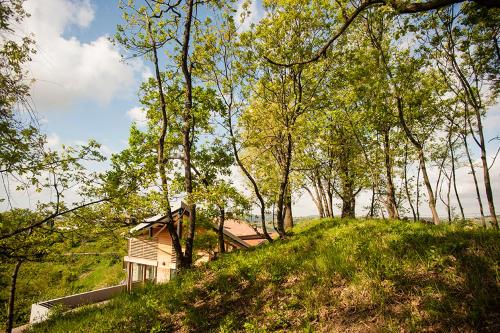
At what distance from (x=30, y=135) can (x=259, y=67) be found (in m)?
12.0

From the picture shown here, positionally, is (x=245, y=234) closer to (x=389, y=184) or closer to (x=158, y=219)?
(x=389, y=184)

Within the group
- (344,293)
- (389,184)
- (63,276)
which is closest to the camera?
(344,293)

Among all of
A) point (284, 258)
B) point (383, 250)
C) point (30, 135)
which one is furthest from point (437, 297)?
point (30, 135)

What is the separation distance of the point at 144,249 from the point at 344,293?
24.7 m

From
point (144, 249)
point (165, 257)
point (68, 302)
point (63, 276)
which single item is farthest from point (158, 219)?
point (63, 276)

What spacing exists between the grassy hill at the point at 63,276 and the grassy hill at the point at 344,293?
10.8 feet

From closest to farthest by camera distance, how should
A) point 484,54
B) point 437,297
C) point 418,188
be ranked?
point 437,297
point 484,54
point 418,188

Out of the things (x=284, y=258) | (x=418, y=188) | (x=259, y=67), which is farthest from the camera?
(x=418, y=188)

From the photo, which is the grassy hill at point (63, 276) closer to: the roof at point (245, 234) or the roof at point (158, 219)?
the roof at point (158, 219)

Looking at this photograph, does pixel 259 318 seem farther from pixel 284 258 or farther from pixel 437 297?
pixel 437 297

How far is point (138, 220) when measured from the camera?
33.0 feet

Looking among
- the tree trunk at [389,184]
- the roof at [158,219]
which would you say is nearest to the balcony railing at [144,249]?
the roof at [158,219]

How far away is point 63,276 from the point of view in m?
39.6

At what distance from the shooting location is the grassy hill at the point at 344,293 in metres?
4.96
